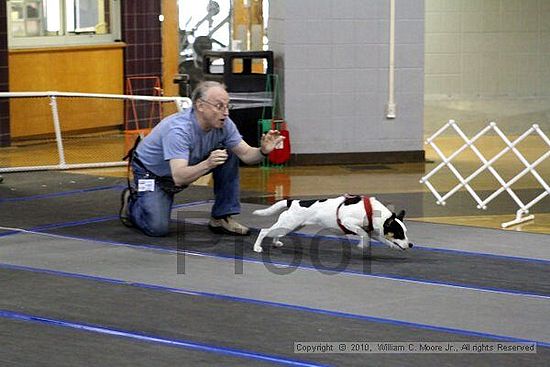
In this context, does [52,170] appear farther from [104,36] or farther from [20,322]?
[20,322]

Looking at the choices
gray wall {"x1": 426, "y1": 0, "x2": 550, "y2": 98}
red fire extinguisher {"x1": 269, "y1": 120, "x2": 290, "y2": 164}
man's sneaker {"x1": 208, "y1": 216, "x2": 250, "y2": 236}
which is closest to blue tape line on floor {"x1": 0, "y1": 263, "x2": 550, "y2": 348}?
man's sneaker {"x1": 208, "y1": 216, "x2": 250, "y2": 236}

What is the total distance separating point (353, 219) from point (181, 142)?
3.56ft

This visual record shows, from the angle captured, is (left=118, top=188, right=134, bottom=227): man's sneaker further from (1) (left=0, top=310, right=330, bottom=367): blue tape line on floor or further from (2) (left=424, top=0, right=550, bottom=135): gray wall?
(2) (left=424, top=0, right=550, bottom=135): gray wall

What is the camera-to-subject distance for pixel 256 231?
712 cm

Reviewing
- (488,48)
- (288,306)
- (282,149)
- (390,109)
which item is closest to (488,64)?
(488,48)

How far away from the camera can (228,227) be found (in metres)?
7.00

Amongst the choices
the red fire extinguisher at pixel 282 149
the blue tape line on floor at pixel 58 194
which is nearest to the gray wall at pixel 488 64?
the red fire extinguisher at pixel 282 149

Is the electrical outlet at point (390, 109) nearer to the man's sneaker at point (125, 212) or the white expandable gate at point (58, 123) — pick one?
the white expandable gate at point (58, 123)

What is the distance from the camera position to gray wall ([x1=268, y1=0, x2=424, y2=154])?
35.5 feet

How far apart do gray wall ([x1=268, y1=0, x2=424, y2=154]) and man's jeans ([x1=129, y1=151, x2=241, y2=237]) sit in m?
3.90

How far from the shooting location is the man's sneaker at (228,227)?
699 cm

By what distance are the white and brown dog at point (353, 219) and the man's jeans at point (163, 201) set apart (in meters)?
0.59

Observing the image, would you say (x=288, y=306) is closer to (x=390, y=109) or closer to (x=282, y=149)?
(x=282, y=149)

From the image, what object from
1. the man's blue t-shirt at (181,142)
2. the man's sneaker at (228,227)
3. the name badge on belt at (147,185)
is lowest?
the man's sneaker at (228,227)
